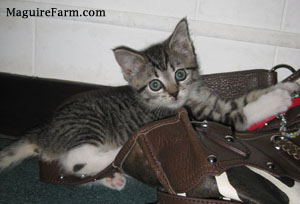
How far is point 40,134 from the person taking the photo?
1.49 m

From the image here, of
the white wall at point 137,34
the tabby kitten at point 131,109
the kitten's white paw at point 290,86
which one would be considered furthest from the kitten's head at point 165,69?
the kitten's white paw at point 290,86

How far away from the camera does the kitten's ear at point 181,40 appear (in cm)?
142

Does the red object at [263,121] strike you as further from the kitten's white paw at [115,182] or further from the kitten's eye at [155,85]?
the kitten's white paw at [115,182]

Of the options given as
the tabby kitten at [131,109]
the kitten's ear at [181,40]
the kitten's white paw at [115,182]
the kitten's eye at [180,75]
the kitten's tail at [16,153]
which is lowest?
the kitten's white paw at [115,182]

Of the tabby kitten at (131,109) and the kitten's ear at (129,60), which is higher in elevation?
the kitten's ear at (129,60)

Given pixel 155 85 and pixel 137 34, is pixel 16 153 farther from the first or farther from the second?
pixel 137 34

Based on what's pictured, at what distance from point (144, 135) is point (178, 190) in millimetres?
197

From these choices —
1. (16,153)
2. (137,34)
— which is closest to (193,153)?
(16,153)

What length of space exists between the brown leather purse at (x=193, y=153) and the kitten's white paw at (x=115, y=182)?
0.88 feet

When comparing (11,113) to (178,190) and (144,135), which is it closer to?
(144,135)

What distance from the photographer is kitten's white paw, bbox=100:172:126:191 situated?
134 cm

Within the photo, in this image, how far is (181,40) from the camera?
1.51m

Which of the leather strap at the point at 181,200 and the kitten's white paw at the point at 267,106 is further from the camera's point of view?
the kitten's white paw at the point at 267,106

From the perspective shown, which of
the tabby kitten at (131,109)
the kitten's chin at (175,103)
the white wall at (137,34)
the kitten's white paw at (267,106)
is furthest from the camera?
the white wall at (137,34)
